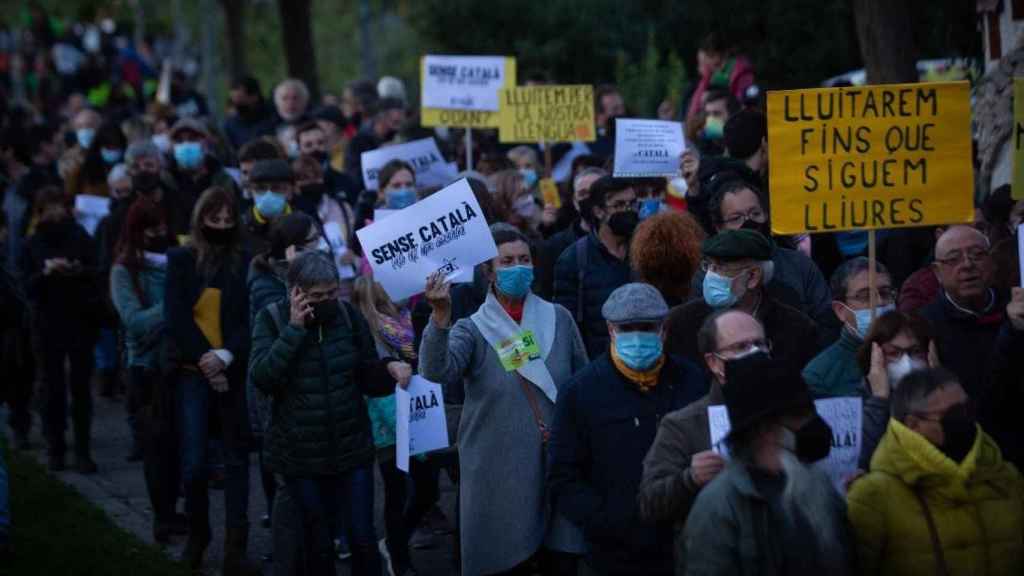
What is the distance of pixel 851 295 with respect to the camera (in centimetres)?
828

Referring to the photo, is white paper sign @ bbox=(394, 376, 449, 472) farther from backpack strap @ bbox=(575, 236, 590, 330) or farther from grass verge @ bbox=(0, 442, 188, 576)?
grass verge @ bbox=(0, 442, 188, 576)

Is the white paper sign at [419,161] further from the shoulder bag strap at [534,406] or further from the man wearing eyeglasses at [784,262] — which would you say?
the shoulder bag strap at [534,406]

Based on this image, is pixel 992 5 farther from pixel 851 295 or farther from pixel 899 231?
pixel 851 295

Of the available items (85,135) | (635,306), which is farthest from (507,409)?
(85,135)

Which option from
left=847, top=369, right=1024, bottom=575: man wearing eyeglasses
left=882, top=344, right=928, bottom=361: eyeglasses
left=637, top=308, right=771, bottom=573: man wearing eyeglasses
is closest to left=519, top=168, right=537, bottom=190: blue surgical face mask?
left=882, top=344, right=928, bottom=361: eyeglasses

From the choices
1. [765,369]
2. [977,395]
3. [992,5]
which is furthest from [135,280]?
[992,5]

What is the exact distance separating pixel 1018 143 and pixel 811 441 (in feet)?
12.3

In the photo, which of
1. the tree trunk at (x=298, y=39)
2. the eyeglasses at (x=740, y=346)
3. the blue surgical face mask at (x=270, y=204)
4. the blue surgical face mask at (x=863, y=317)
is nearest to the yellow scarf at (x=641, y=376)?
the eyeglasses at (x=740, y=346)

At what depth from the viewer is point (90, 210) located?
15703mm

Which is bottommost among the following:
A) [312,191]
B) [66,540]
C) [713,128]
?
[66,540]

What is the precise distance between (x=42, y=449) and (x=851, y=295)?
8.28m

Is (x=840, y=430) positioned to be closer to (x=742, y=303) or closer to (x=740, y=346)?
(x=740, y=346)

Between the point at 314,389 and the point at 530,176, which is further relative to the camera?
the point at 530,176

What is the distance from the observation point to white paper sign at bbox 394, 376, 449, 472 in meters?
9.26
